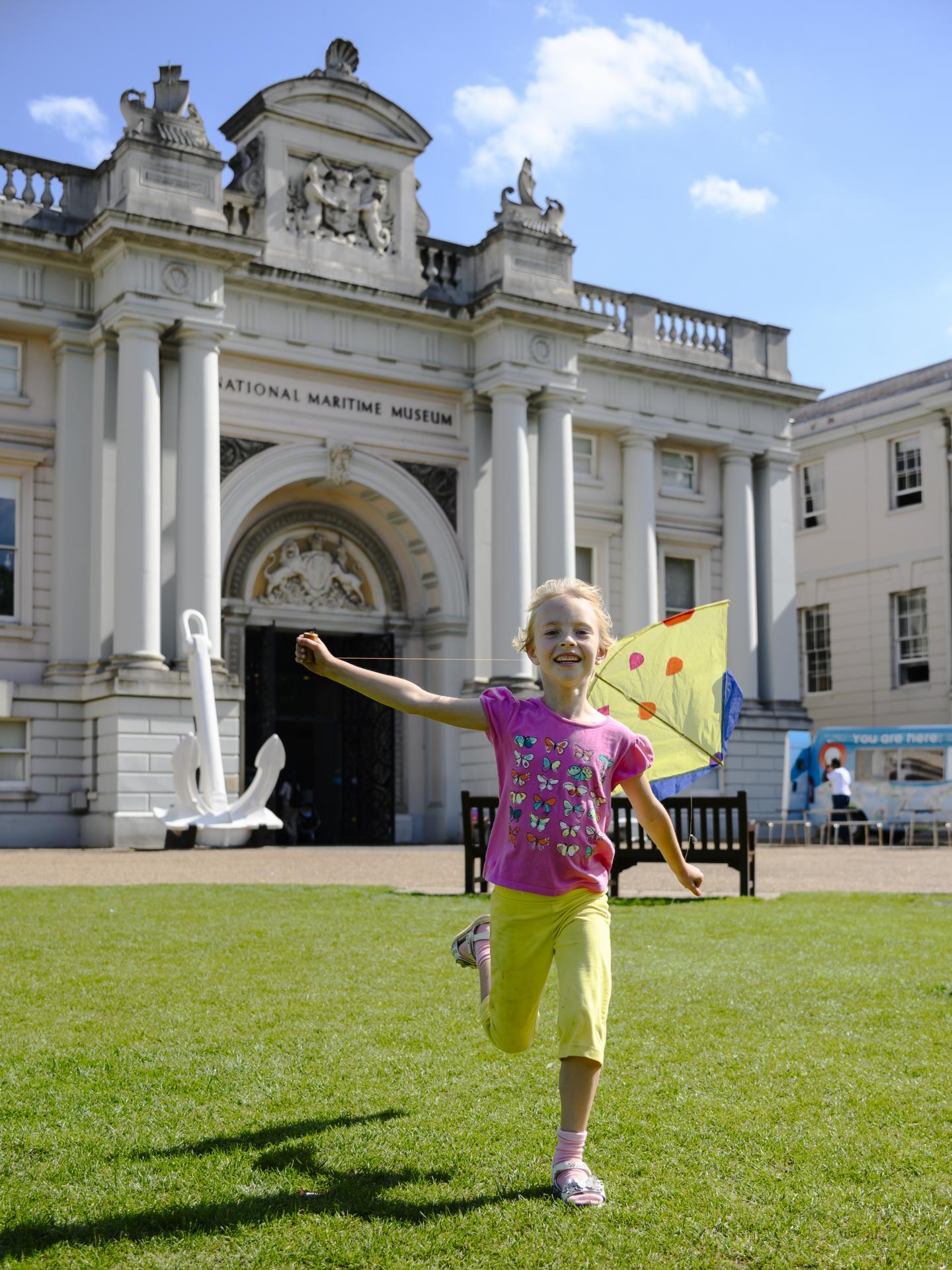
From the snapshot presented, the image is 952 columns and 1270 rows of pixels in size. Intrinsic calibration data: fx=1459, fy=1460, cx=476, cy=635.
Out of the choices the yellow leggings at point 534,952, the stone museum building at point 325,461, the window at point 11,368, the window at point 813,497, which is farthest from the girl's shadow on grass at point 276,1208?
the window at point 813,497

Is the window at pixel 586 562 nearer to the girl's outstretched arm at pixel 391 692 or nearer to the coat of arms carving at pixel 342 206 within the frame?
the coat of arms carving at pixel 342 206

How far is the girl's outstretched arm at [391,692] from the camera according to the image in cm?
452

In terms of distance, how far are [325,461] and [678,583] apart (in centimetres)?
987

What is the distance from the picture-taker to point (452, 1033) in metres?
6.38

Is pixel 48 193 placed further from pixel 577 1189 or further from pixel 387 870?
pixel 577 1189

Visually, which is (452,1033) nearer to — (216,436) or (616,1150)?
(616,1150)

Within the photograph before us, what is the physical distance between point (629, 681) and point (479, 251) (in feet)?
66.0

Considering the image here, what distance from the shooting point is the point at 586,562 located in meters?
32.0

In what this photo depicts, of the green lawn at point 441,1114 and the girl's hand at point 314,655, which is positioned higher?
the girl's hand at point 314,655

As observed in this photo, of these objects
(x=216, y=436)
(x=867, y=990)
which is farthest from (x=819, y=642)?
(x=867, y=990)

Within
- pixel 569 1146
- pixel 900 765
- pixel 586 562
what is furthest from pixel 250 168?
pixel 569 1146

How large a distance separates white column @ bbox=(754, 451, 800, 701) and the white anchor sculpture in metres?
14.7

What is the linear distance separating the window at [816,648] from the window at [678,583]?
8.64 meters

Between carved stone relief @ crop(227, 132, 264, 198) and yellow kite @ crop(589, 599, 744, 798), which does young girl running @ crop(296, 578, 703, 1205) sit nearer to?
yellow kite @ crop(589, 599, 744, 798)
